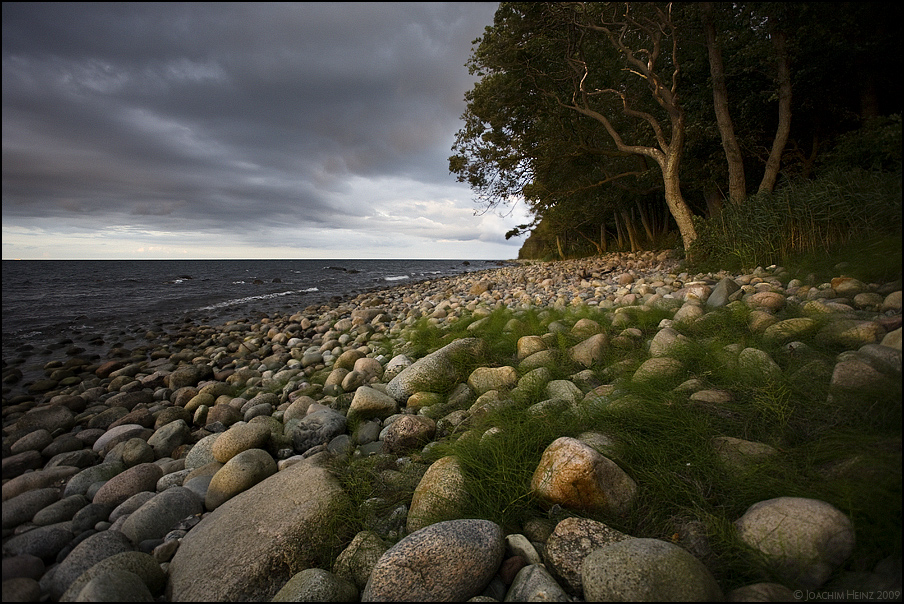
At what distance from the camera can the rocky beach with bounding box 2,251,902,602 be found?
161cm

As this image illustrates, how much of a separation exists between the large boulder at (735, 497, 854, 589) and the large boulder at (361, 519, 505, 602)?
1.16m

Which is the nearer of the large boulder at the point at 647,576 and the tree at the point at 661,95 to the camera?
the large boulder at the point at 647,576

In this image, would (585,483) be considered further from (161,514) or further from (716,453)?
(161,514)

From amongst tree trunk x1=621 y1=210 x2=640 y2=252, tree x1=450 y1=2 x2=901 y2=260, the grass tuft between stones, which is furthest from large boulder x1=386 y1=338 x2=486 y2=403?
tree trunk x1=621 y1=210 x2=640 y2=252

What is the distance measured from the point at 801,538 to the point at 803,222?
4627 mm

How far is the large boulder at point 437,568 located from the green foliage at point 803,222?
2.34 m

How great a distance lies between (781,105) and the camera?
842 centimetres

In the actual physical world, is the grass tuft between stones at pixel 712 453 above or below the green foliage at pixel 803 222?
below

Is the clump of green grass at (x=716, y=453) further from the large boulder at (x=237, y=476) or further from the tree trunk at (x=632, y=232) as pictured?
the tree trunk at (x=632, y=232)

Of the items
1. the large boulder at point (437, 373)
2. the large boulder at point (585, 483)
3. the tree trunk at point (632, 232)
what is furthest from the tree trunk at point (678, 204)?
the tree trunk at point (632, 232)

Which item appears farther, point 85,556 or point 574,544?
point 85,556

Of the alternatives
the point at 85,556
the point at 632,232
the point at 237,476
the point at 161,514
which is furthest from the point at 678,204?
the point at 632,232

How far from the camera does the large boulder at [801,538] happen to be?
59.4 inches

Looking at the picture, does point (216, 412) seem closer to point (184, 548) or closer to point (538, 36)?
point (184, 548)
